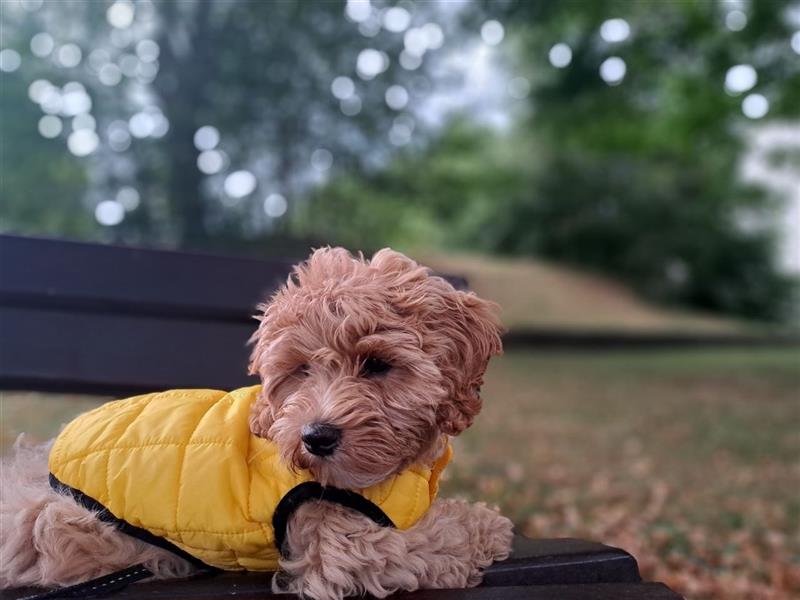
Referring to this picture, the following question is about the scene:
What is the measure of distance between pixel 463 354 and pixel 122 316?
1.98 m

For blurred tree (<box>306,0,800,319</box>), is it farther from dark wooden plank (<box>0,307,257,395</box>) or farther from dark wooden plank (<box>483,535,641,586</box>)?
dark wooden plank (<box>483,535,641,586</box>)

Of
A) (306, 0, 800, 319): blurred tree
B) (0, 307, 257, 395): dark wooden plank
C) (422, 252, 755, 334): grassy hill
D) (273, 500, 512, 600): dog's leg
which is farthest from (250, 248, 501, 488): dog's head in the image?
(422, 252, 755, 334): grassy hill

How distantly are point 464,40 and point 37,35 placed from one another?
689 cm

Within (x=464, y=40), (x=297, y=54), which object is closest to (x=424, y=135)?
(x=464, y=40)

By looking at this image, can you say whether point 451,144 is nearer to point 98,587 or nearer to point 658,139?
point 658,139

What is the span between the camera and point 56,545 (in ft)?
6.93

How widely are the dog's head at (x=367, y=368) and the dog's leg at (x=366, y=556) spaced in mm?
120

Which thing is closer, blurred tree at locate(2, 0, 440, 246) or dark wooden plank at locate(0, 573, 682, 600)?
dark wooden plank at locate(0, 573, 682, 600)

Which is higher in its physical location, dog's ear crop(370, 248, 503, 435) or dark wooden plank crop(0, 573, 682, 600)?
dog's ear crop(370, 248, 503, 435)

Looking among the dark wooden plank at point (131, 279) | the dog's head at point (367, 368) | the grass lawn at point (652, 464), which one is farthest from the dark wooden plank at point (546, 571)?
the dark wooden plank at point (131, 279)

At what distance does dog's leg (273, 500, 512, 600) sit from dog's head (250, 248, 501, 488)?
12 centimetres

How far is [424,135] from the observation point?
16.2 m

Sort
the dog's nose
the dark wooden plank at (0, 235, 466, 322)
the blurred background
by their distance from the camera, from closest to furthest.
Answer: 1. the dog's nose
2. the dark wooden plank at (0, 235, 466, 322)
3. the blurred background

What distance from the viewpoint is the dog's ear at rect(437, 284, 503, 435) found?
6.97 ft
